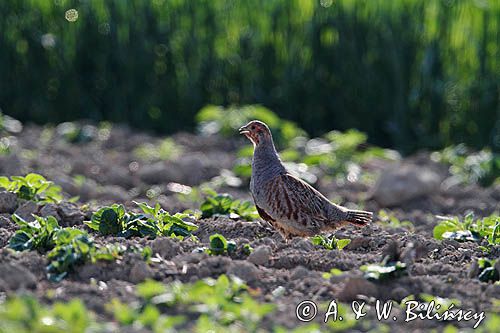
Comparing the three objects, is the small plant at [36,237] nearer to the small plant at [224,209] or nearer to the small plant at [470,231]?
the small plant at [224,209]

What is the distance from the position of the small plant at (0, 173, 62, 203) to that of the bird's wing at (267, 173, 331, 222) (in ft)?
4.68

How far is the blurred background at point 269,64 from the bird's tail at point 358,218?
5.47 metres

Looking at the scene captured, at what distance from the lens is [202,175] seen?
10.2 m

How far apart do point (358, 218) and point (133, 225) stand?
1.59 metres

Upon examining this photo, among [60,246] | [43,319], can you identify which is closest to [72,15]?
[60,246]

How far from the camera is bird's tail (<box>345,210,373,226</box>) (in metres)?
6.86

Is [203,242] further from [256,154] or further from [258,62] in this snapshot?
[258,62]

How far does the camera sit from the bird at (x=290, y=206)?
668 cm

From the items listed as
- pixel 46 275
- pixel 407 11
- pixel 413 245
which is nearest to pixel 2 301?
pixel 46 275

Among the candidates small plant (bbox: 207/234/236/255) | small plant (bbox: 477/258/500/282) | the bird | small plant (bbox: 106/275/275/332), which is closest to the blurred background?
the bird

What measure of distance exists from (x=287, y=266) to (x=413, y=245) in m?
0.69

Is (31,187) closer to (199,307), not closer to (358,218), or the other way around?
(358,218)

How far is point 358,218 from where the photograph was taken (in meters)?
6.87

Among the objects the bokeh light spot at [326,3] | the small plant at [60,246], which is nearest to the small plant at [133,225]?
the small plant at [60,246]
